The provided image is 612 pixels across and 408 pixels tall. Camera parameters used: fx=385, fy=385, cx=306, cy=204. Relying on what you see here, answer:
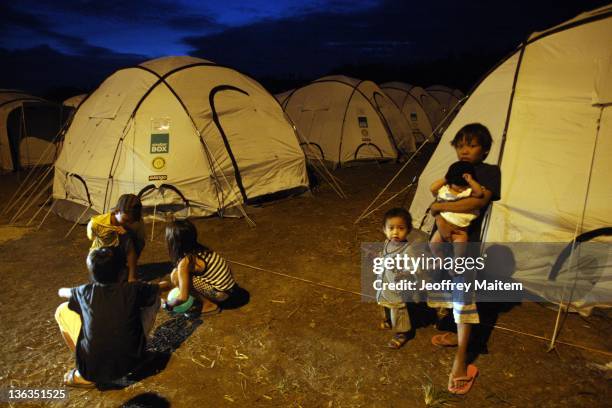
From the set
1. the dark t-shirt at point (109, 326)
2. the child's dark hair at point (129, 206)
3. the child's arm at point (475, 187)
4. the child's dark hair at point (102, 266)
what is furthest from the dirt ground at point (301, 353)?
the child's arm at point (475, 187)

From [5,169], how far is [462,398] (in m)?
15.7

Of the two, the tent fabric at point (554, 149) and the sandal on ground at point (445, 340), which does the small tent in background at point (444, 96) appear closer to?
the tent fabric at point (554, 149)

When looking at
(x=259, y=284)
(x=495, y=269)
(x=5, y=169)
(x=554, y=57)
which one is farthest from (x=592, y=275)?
(x=5, y=169)

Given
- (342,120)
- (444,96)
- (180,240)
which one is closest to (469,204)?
(180,240)

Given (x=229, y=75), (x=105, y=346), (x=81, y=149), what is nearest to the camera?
(x=105, y=346)

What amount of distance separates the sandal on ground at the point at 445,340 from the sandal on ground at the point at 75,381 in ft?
10.3

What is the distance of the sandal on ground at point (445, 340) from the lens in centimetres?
372

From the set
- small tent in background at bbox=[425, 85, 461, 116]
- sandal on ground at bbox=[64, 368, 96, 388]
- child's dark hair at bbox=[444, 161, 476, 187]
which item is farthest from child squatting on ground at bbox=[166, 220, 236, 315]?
small tent in background at bbox=[425, 85, 461, 116]

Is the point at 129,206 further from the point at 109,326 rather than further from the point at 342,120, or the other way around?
the point at 342,120

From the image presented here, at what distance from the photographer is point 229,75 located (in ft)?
28.3

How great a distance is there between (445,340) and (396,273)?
926 mm

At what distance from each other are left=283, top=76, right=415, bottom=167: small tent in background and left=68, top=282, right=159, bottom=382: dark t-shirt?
33.4 feet

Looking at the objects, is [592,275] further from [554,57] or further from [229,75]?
[229,75]

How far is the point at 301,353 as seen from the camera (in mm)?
3746
